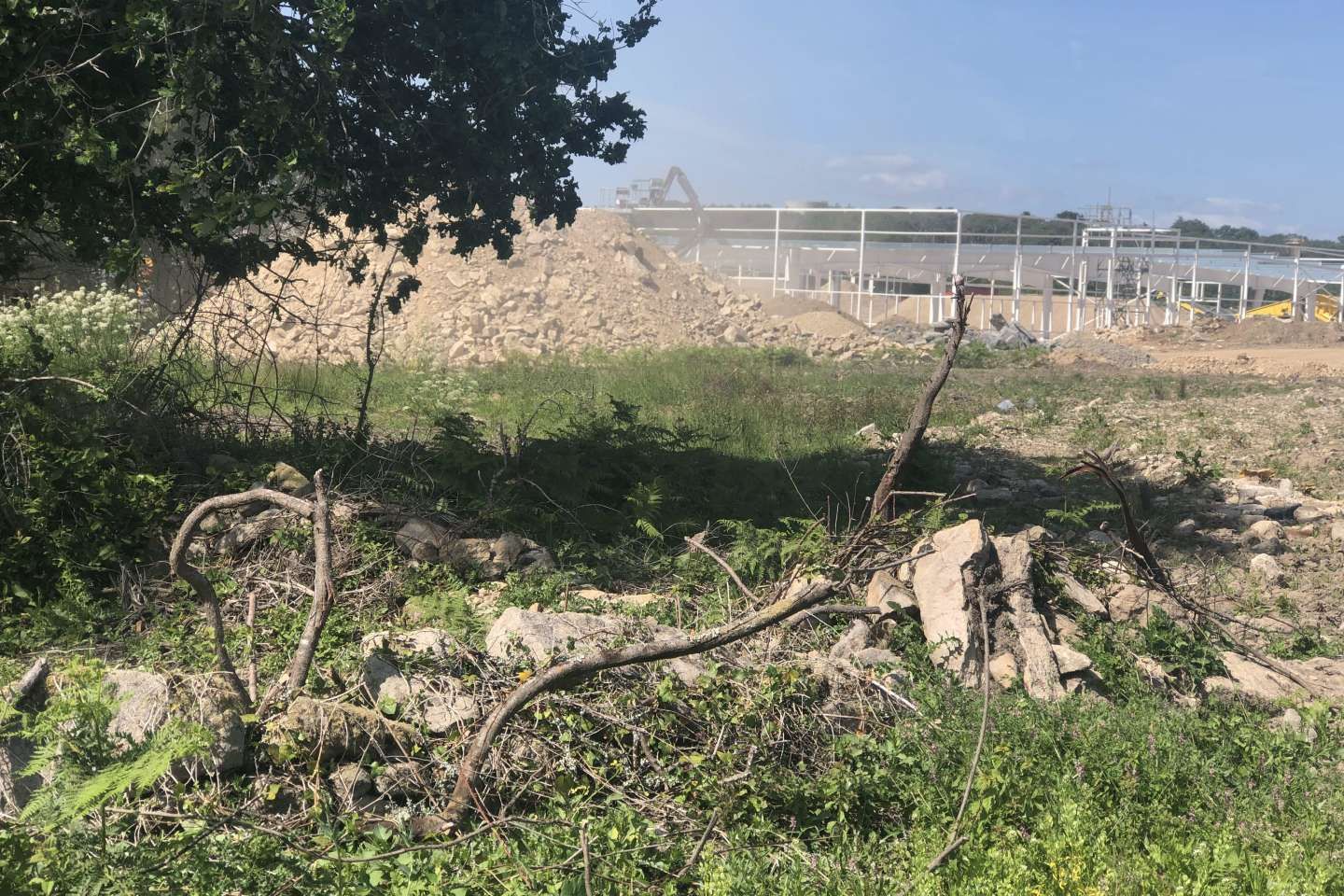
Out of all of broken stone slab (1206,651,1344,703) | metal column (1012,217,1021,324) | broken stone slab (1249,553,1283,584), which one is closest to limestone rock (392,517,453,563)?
broken stone slab (1206,651,1344,703)

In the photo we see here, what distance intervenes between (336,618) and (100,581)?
1.55 m

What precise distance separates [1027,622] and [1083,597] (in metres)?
0.78

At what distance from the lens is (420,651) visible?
4.62 metres

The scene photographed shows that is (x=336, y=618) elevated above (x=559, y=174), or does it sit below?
below

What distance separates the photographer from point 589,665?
3752 mm

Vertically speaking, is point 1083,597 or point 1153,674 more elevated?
point 1083,597

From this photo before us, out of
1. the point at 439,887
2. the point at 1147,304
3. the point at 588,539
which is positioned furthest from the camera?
the point at 1147,304

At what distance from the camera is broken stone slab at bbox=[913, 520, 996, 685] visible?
5.38 m

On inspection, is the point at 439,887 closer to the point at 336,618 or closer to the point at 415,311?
the point at 336,618

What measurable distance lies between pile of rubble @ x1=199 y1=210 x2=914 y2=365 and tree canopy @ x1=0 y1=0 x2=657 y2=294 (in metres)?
12.2

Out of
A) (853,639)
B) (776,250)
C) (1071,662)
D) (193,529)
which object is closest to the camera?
(193,529)

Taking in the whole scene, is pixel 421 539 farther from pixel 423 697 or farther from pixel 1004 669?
pixel 1004 669

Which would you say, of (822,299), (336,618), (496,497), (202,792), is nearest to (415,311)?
(822,299)

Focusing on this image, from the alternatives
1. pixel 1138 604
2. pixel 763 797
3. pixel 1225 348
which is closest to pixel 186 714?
pixel 763 797
